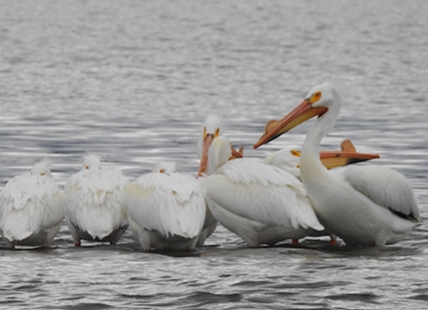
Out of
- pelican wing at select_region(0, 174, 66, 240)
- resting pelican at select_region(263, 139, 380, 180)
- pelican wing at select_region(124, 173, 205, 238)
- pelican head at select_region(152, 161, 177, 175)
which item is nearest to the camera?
pelican wing at select_region(124, 173, 205, 238)

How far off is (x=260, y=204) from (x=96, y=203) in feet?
3.40

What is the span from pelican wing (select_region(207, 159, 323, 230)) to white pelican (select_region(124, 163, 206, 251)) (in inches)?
6.4

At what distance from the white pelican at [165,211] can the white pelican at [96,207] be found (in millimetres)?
141

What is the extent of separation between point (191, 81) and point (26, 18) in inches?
669

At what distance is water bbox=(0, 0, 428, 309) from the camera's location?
5.50 meters

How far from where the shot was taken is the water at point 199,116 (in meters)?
5.50

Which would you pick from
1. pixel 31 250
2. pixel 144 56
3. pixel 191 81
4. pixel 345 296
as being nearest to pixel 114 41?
pixel 144 56

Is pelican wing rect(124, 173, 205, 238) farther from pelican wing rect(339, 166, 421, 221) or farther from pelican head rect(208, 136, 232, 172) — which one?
pelican wing rect(339, 166, 421, 221)

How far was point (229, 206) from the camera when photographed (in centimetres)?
671

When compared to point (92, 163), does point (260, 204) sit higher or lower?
lower

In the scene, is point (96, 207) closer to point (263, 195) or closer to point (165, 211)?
point (165, 211)

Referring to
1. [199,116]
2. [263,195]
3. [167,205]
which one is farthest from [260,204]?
[199,116]

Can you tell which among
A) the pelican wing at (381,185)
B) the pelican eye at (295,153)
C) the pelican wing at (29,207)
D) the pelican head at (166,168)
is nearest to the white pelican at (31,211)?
the pelican wing at (29,207)

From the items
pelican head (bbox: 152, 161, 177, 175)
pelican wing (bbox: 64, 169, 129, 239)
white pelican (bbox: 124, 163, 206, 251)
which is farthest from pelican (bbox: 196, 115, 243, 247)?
pelican wing (bbox: 64, 169, 129, 239)
